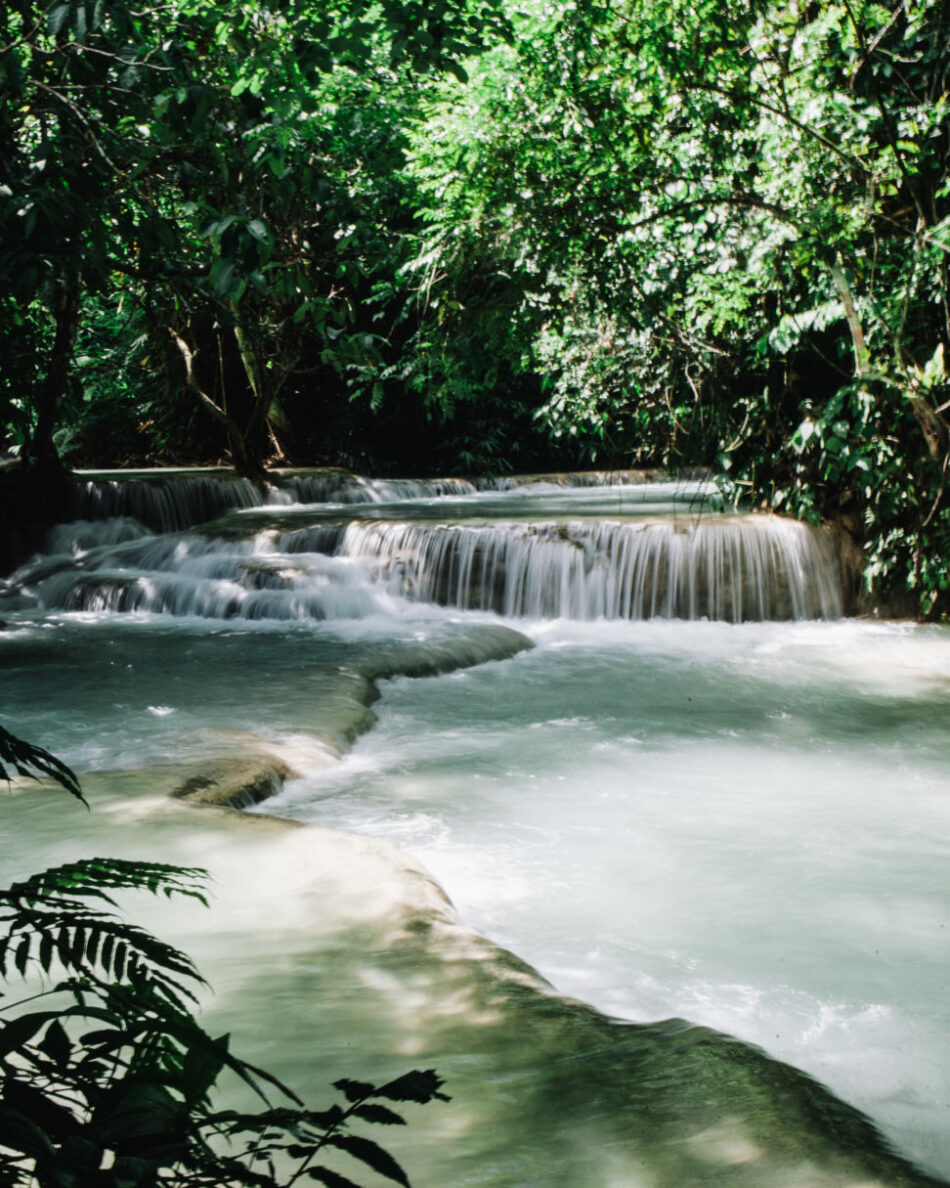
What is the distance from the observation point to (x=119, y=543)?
15.5 m

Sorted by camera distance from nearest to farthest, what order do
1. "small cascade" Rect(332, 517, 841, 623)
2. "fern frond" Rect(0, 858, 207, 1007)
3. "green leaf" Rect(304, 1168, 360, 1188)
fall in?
"green leaf" Rect(304, 1168, 360, 1188), "fern frond" Rect(0, 858, 207, 1007), "small cascade" Rect(332, 517, 841, 623)

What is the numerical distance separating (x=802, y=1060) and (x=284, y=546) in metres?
10.4

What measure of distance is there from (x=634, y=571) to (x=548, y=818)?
6.33m

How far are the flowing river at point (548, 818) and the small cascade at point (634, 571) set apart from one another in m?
0.04

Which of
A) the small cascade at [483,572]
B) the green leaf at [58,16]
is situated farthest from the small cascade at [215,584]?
the green leaf at [58,16]

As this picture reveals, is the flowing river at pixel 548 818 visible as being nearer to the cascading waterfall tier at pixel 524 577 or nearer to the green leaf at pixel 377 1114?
the cascading waterfall tier at pixel 524 577

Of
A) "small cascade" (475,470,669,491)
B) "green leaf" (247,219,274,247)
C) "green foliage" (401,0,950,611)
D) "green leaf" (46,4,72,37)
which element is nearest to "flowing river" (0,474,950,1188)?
"green foliage" (401,0,950,611)

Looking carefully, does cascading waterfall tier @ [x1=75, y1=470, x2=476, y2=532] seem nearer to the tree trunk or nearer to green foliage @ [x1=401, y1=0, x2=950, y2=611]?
the tree trunk

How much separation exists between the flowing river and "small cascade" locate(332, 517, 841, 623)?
38mm

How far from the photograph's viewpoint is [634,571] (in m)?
11.9

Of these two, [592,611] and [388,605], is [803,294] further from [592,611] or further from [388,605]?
[388,605]

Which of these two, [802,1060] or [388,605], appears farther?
[388,605]

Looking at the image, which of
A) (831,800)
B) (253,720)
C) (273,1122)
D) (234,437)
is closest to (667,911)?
(831,800)

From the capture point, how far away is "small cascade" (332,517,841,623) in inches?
463
